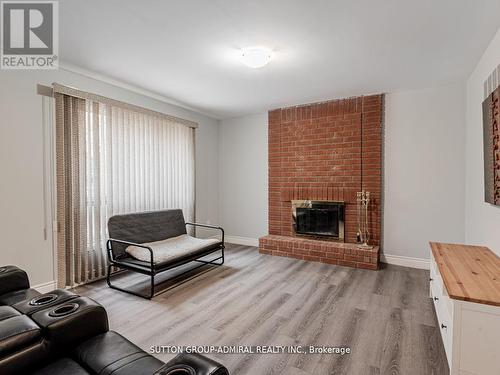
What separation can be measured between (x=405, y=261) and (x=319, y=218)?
53.6 inches

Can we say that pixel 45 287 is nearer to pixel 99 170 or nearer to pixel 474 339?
pixel 99 170

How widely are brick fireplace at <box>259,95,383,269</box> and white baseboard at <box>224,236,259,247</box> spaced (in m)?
0.43

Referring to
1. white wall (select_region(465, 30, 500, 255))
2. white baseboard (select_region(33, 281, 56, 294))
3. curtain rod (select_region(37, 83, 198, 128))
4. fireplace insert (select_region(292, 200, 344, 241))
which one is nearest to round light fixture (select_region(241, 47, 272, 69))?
curtain rod (select_region(37, 83, 198, 128))

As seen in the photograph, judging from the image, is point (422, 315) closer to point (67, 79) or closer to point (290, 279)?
point (290, 279)

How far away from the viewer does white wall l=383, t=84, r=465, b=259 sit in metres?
3.50

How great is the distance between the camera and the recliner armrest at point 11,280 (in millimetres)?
1684

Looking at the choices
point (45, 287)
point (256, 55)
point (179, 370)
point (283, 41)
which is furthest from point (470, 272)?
point (45, 287)

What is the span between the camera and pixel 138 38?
7.75ft

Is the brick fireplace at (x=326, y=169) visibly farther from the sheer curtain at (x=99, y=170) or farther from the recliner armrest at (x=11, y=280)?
the recliner armrest at (x=11, y=280)

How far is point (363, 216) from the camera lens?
→ 13.2 ft

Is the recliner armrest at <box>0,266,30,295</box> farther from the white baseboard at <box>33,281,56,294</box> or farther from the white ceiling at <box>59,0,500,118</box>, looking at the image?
the white ceiling at <box>59,0,500,118</box>

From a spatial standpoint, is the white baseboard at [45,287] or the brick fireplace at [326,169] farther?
the brick fireplace at [326,169]

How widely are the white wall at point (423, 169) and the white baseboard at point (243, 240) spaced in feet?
7.38

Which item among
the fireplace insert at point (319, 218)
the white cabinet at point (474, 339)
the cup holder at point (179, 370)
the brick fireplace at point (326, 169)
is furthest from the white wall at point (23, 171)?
the white cabinet at point (474, 339)
